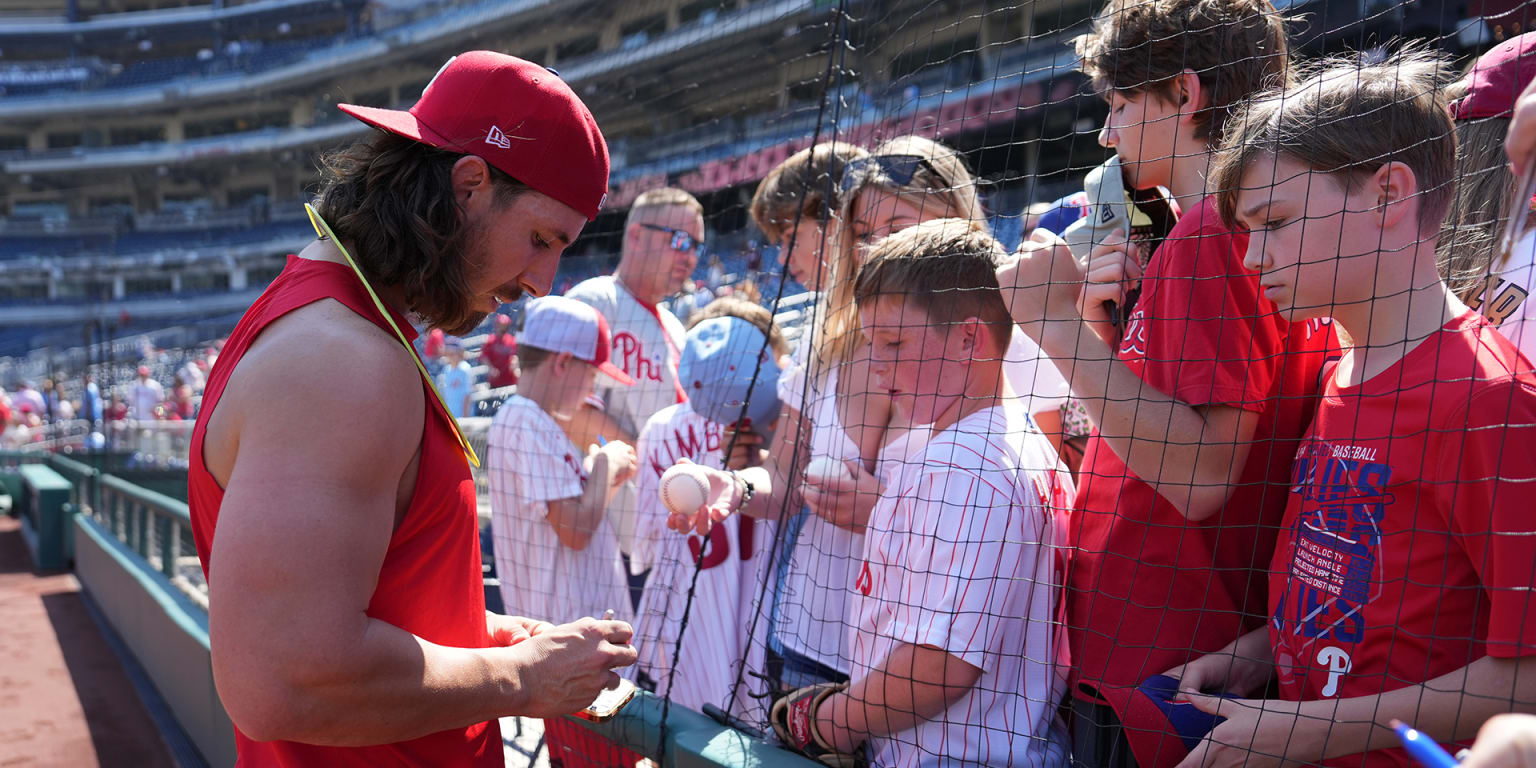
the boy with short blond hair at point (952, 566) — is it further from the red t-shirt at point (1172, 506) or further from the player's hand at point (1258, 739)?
the player's hand at point (1258, 739)

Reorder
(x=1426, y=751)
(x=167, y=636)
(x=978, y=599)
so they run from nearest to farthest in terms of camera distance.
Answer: (x=1426, y=751)
(x=978, y=599)
(x=167, y=636)

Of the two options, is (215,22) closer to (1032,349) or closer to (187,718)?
(187,718)

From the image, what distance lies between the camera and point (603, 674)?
4.58ft

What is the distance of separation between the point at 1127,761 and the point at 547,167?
1216 millimetres

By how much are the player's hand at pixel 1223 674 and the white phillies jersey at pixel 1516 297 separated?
1.84 feet

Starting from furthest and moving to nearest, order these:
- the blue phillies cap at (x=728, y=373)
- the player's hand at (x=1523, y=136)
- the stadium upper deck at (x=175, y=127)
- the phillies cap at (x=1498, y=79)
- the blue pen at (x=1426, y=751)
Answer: the stadium upper deck at (x=175, y=127) < the blue phillies cap at (x=728, y=373) < the phillies cap at (x=1498, y=79) < the player's hand at (x=1523, y=136) < the blue pen at (x=1426, y=751)

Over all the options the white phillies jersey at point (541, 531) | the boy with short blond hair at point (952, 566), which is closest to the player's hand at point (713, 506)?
the boy with short blond hair at point (952, 566)

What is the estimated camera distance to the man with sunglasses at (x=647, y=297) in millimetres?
3666

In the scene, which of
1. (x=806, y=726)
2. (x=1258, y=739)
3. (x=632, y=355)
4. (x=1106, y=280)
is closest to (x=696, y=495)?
(x=806, y=726)

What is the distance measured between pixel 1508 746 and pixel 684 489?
1.53m

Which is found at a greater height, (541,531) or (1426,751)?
(1426,751)

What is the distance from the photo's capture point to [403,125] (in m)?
1.34

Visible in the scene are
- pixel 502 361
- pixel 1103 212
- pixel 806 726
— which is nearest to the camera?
pixel 806 726

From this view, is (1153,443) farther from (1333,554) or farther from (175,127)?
(175,127)
